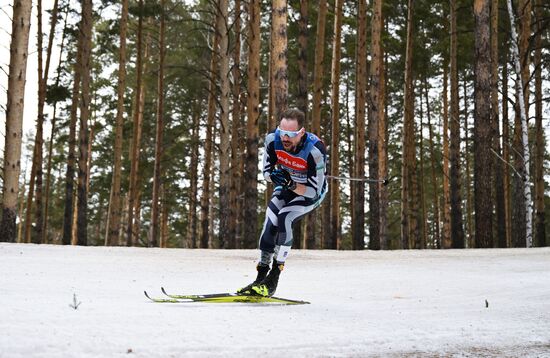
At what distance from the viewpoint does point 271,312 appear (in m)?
4.47

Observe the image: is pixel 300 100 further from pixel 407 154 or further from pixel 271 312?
pixel 271 312

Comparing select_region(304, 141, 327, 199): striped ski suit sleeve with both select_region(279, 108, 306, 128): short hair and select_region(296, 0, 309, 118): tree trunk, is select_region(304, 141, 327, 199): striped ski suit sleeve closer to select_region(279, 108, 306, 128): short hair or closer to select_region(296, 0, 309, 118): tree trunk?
select_region(279, 108, 306, 128): short hair

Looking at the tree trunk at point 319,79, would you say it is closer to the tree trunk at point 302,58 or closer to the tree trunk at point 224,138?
the tree trunk at point 302,58

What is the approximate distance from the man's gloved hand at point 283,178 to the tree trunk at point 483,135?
9.41m

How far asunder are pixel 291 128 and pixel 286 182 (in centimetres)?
54

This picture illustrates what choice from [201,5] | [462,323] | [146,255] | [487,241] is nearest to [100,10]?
[201,5]

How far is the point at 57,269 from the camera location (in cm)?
726

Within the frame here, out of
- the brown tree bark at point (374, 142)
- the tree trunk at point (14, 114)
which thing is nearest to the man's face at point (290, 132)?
the tree trunk at point (14, 114)

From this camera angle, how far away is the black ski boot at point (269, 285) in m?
A: 5.18

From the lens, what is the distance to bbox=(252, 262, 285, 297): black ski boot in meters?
5.18

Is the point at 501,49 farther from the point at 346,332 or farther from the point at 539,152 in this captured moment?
the point at 346,332

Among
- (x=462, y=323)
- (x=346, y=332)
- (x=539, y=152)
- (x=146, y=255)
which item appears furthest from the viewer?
(x=539, y=152)

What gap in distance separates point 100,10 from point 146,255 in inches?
634

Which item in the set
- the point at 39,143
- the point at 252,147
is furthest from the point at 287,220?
the point at 39,143
